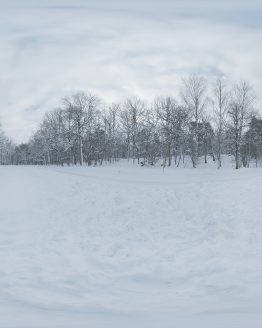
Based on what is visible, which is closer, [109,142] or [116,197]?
[116,197]

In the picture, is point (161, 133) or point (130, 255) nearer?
point (130, 255)

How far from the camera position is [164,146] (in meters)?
64.0

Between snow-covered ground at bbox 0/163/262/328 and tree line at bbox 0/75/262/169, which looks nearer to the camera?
snow-covered ground at bbox 0/163/262/328

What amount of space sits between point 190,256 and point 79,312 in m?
6.42

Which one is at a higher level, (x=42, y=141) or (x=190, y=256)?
(x=42, y=141)

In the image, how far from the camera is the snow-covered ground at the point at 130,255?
8555 mm

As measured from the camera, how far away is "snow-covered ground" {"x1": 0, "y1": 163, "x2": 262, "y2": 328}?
28.1 feet

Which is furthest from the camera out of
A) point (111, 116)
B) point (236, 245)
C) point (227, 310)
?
point (111, 116)


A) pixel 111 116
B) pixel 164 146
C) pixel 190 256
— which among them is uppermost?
pixel 111 116

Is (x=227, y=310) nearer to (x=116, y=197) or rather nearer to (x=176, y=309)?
(x=176, y=309)

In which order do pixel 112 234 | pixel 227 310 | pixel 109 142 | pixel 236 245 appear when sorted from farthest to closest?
pixel 109 142
pixel 112 234
pixel 236 245
pixel 227 310

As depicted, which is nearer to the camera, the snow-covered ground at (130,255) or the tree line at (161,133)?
the snow-covered ground at (130,255)

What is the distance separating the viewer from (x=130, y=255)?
14484mm

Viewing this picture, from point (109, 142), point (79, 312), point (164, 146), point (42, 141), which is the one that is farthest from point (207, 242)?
point (42, 141)
